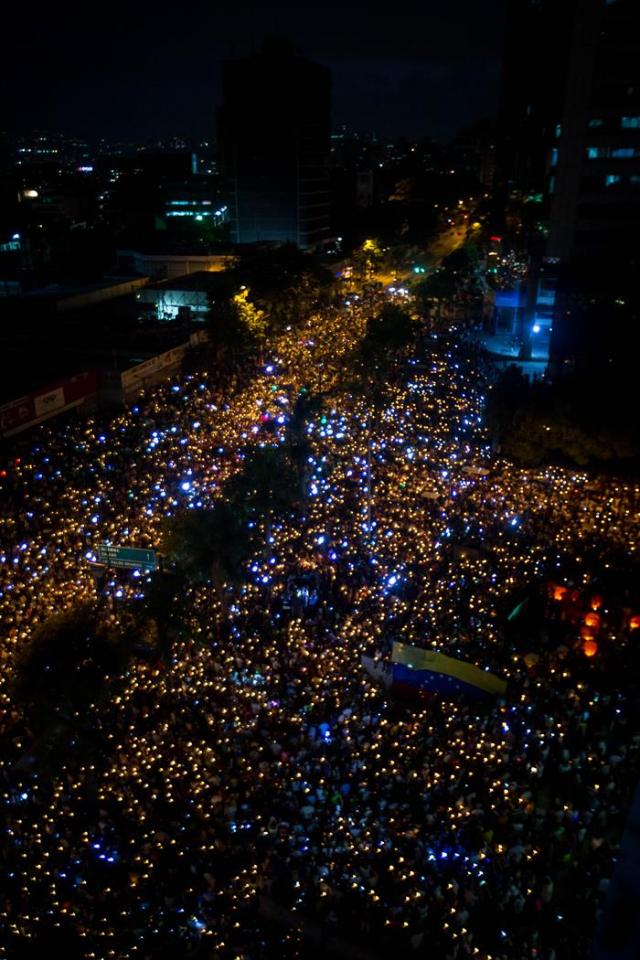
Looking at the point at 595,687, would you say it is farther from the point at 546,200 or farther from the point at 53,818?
the point at 546,200

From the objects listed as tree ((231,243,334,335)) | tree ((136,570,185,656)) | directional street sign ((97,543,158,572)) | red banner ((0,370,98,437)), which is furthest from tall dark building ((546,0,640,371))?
tree ((136,570,185,656))

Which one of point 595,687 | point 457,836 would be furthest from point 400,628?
point 457,836

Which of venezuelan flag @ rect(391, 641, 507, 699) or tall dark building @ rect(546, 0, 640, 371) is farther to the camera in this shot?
tall dark building @ rect(546, 0, 640, 371)

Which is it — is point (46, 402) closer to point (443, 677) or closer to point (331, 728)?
point (331, 728)

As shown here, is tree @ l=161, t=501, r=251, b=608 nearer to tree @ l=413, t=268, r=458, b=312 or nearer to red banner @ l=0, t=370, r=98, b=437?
red banner @ l=0, t=370, r=98, b=437

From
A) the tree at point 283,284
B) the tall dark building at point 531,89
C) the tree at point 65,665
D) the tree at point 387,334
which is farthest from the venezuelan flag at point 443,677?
the tall dark building at point 531,89

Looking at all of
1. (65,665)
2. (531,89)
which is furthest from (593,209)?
(531,89)

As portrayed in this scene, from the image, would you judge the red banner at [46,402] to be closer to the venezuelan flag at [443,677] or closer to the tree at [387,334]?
the tree at [387,334]
